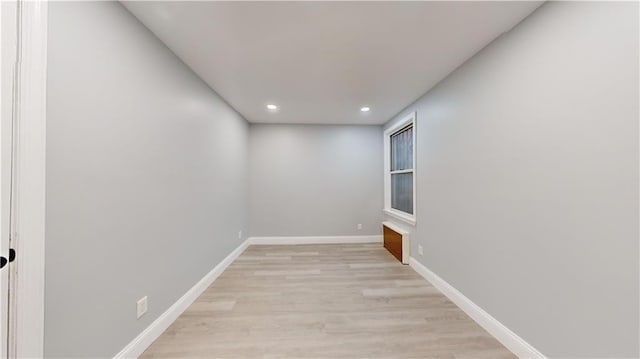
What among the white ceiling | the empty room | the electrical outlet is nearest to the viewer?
the empty room

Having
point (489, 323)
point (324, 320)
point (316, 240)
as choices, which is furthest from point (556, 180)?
point (316, 240)

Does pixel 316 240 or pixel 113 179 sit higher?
pixel 113 179

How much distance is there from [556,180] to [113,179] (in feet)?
8.69

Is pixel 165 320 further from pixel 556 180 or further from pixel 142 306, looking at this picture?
pixel 556 180

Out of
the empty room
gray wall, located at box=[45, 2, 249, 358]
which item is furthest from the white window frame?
gray wall, located at box=[45, 2, 249, 358]

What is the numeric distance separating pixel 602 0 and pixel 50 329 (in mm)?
3125

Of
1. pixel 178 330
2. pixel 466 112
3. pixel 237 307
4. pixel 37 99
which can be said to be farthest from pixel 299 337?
pixel 466 112

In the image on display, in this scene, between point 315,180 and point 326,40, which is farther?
point 315,180

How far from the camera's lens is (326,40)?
6.13 ft

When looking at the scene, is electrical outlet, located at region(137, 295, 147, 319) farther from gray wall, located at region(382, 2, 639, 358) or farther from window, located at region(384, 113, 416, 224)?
window, located at region(384, 113, 416, 224)

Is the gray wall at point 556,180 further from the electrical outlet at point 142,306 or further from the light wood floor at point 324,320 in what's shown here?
the electrical outlet at point 142,306

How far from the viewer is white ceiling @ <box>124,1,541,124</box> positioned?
154 centimetres

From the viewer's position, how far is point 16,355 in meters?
1.01

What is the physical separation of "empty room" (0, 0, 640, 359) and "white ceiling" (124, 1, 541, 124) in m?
0.02
